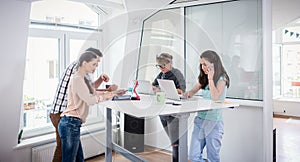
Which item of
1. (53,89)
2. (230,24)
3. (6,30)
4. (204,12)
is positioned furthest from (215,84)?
(53,89)

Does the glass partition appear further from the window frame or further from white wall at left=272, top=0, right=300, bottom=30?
the window frame

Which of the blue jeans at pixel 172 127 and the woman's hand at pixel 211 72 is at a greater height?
the woman's hand at pixel 211 72

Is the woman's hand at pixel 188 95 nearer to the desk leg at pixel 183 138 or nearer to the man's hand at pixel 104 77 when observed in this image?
the desk leg at pixel 183 138

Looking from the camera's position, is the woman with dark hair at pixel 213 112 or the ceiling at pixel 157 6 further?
the ceiling at pixel 157 6

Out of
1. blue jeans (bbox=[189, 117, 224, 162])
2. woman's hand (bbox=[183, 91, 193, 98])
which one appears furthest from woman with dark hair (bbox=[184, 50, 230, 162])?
woman's hand (bbox=[183, 91, 193, 98])

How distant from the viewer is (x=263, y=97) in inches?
111

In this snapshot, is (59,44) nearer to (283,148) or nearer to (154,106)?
(154,106)

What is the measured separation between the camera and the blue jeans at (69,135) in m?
2.22

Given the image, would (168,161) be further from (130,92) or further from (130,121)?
(130,92)

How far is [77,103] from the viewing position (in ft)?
6.97

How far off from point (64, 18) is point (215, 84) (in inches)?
81.5

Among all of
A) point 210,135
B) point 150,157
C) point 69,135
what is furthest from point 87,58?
point 150,157

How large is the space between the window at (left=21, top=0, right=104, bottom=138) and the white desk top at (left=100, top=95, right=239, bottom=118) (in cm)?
115

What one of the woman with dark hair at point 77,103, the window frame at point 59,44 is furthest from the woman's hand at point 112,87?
the window frame at point 59,44
